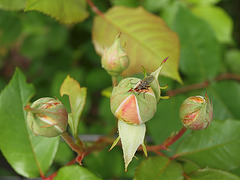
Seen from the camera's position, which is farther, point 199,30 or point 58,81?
point 58,81

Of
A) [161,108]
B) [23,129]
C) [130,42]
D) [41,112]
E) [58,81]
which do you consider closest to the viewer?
[41,112]

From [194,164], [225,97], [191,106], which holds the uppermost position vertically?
[191,106]

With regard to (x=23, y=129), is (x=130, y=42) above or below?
above

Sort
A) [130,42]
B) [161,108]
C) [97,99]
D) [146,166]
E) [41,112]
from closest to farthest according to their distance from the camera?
[41,112] → [146,166] → [130,42] → [161,108] → [97,99]

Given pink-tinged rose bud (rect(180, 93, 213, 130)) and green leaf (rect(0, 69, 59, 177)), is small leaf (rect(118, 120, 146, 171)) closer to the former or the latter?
pink-tinged rose bud (rect(180, 93, 213, 130))

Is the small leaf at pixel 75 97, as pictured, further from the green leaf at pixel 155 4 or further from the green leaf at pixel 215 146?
the green leaf at pixel 155 4

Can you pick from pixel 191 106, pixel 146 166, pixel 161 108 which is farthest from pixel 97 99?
pixel 191 106

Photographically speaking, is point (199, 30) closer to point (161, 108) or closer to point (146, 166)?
point (161, 108)

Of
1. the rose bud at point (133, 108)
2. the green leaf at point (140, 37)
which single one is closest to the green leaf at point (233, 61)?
the green leaf at point (140, 37)
